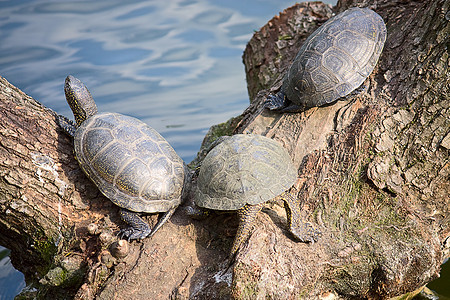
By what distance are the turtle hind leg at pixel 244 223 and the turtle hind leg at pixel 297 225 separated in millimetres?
210

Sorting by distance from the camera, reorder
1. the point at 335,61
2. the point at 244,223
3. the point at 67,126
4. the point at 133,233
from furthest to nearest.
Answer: the point at 335,61
the point at 67,126
the point at 133,233
the point at 244,223

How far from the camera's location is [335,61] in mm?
3363

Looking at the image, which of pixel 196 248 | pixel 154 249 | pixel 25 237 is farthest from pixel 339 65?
pixel 25 237

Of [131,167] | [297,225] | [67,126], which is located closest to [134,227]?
[131,167]

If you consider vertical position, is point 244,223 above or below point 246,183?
below

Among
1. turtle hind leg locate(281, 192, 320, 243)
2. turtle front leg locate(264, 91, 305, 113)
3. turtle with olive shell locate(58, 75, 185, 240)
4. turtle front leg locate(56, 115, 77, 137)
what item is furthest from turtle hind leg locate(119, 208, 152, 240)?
turtle front leg locate(264, 91, 305, 113)

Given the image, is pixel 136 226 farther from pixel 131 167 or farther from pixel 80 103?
pixel 80 103

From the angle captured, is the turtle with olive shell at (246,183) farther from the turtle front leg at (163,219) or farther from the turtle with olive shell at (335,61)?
the turtle with olive shell at (335,61)

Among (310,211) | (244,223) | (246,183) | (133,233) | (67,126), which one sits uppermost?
(67,126)

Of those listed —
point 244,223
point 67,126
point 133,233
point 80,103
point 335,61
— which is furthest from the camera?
point 80,103

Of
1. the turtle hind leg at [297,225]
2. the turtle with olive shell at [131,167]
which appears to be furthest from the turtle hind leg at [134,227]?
the turtle hind leg at [297,225]

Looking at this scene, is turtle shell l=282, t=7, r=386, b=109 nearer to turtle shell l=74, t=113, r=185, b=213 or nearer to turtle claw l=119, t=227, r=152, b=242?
turtle shell l=74, t=113, r=185, b=213

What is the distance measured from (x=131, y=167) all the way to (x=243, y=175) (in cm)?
90

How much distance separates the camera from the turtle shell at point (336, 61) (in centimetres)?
333
